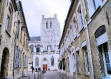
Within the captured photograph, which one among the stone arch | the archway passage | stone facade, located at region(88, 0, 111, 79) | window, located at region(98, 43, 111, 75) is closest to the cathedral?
the archway passage

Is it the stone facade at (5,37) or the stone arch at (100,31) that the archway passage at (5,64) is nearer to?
the stone facade at (5,37)

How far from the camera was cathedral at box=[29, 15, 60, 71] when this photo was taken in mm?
45656

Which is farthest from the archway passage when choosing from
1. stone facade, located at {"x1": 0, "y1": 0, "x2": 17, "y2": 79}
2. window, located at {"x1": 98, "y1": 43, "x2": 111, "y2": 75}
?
window, located at {"x1": 98, "y1": 43, "x2": 111, "y2": 75}

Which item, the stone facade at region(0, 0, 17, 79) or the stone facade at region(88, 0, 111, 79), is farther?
the stone facade at region(0, 0, 17, 79)

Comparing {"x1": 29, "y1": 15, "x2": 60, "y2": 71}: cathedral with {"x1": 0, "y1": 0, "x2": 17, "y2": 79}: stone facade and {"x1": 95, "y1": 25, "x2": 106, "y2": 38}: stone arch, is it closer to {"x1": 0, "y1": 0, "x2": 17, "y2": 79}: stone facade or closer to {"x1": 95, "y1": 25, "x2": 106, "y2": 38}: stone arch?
{"x1": 0, "y1": 0, "x2": 17, "y2": 79}: stone facade

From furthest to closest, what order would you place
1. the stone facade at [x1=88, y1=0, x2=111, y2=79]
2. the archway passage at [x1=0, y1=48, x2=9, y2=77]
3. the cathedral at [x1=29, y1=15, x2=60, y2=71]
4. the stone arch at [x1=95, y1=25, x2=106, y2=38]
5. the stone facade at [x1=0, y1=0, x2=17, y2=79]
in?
the cathedral at [x1=29, y1=15, x2=60, y2=71]
the archway passage at [x1=0, y1=48, x2=9, y2=77]
the stone facade at [x1=0, y1=0, x2=17, y2=79]
the stone arch at [x1=95, y1=25, x2=106, y2=38]
the stone facade at [x1=88, y1=0, x2=111, y2=79]

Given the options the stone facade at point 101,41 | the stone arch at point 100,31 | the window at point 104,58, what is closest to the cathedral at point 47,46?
the stone facade at point 101,41

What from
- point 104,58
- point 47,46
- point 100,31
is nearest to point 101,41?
point 100,31

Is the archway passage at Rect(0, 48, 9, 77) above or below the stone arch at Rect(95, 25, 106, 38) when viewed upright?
below

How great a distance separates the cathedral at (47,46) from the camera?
45656mm

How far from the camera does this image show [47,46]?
5050cm

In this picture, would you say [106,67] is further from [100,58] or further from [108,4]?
[108,4]

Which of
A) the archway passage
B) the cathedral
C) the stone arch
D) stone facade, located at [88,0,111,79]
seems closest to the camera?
stone facade, located at [88,0,111,79]

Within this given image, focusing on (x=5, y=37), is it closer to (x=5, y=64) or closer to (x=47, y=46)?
(x=5, y=64)
